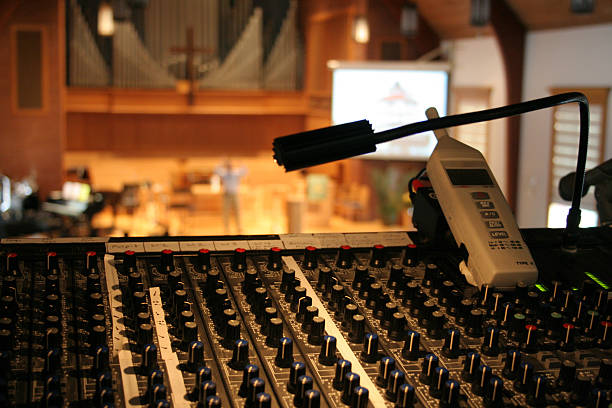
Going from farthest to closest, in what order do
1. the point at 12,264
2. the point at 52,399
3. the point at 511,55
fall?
the point at 511,55 → the point at 12,264 → the point at 52,399

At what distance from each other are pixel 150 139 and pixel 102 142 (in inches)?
29.0

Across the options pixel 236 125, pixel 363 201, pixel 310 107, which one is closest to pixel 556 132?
pixel 363 201

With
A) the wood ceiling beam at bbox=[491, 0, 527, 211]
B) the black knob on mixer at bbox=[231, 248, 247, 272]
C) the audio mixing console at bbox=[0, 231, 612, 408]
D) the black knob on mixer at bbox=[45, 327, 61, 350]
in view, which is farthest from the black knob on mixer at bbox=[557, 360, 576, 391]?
the wood ceiling beam at bbox=[491, 0, 527, 211]

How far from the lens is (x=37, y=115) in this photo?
952 cm

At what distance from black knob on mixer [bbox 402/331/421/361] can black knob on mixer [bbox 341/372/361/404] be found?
16cm

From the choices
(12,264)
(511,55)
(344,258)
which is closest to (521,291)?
(344,258)

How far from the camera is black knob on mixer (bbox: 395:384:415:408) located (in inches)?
41.9

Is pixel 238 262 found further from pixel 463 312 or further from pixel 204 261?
pixel 463 312

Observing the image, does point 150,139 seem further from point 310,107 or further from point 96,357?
point 96,357

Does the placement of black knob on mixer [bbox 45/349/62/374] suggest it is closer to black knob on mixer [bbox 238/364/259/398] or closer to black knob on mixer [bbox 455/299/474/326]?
black knob on mixer [bbox 238/364/259/398]

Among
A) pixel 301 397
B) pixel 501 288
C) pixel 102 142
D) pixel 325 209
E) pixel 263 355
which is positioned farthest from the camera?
pixel 102 142

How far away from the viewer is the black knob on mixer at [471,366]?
115cm

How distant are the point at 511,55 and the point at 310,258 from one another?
7.33 m

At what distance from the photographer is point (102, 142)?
1177cm
